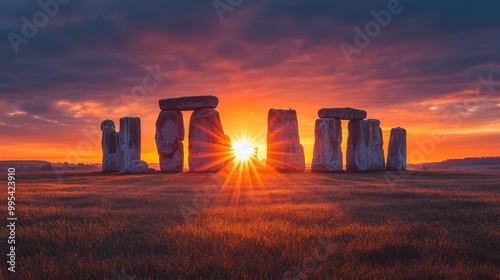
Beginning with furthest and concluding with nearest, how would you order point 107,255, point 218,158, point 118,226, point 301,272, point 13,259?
point 218,158, point 118,226, point 107,255, point 13,259, point 301,272

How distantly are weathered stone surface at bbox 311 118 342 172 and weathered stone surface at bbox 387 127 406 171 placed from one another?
20.0 feet

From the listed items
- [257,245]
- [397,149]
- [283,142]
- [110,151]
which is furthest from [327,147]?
[257,245]

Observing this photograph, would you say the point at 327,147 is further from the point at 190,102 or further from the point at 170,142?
the point at 170,142

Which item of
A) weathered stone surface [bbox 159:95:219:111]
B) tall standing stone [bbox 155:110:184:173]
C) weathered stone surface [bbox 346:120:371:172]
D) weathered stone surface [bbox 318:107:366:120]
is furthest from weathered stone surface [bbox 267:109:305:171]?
tall standing stone [bbox 155:110:184:173]

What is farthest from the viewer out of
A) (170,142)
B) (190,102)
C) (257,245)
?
(170,142)

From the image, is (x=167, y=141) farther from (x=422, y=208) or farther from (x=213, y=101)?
(x=422, y=208)

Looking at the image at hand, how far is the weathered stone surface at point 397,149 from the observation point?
35875 mm

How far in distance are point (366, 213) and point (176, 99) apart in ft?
81.1

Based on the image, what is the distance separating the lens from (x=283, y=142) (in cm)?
3147

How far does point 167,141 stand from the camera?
1225 inches

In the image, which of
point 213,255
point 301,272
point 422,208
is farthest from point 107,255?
point 422,208

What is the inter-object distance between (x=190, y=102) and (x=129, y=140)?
565 cm

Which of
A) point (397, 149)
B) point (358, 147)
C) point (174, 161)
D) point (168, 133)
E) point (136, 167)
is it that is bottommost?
point (136, 167)

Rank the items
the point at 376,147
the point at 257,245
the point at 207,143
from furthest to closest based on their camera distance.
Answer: the point at 376,147 < the point at 207,143 < the point at 257,245
